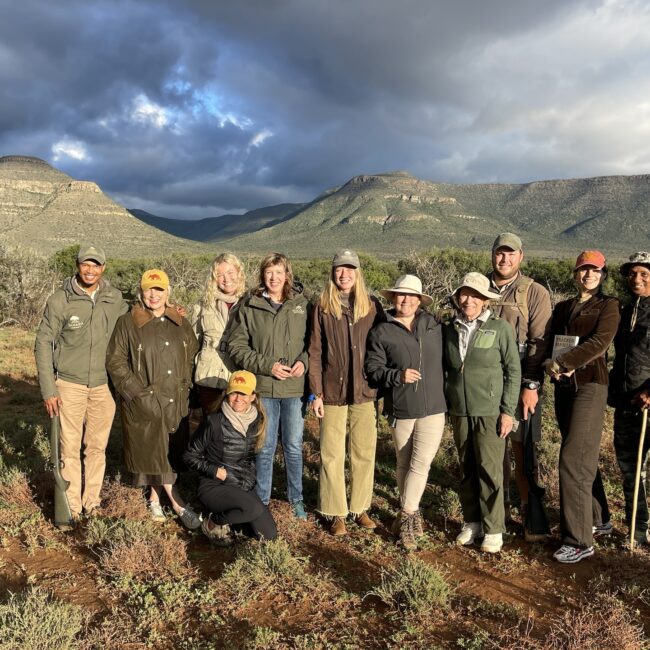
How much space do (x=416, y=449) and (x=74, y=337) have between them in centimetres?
288

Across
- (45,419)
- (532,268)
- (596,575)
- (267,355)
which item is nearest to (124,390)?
(267,355)

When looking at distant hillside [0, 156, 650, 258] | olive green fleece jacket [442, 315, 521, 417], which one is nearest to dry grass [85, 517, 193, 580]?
olive green fleece jacket [442, 315, 521, 417]

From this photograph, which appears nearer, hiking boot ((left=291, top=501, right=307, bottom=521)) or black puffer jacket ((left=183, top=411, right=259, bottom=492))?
black puffer jacket ((left=183, top=411, right=259, bottom=492))

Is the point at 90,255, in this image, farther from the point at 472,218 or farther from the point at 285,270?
the point at 472,218

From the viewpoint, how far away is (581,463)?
396 centimetres

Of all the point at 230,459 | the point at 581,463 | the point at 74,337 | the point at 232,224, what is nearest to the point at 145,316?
the point at 74,337

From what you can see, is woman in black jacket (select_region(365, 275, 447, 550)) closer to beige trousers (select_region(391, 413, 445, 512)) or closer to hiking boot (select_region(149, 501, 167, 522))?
beige trousers (select_region(391, 413, 445, 512))

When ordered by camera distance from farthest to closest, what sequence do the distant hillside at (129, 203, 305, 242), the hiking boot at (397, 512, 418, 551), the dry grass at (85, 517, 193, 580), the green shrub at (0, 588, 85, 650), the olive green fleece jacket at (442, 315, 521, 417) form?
the distant hillside at (129, 203, 305, 242) → the hiking boot at (397, 512, 418, 551) → the olive green fleece jacket at (442, 315, 521, 417) → the dry grass at (85, 517, 193, 580) → the green shrub at (0, 588, 85, 650)

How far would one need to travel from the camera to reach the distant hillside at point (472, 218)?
70.4 metres

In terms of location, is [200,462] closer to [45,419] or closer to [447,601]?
[447,601]

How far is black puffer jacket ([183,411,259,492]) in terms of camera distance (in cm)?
417

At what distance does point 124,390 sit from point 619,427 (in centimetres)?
398

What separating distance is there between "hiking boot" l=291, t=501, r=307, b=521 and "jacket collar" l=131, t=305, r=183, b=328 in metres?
1.85

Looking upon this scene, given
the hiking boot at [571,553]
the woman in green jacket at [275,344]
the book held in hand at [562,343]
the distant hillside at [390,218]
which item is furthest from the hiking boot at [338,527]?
the distant hillside at [390,218]
